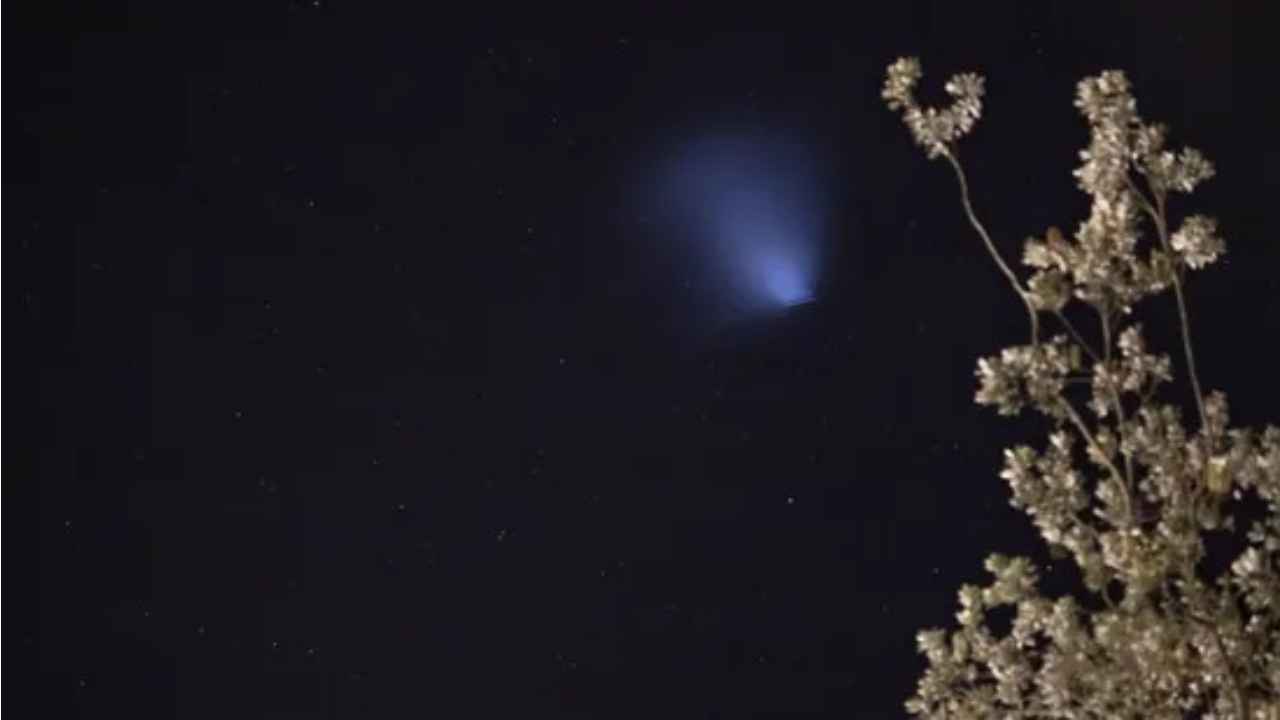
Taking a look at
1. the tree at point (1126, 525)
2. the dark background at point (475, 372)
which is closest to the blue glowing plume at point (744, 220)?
the dark background at point (475, 372)

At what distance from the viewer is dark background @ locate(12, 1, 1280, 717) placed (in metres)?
3.03

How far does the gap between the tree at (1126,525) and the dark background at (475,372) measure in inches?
32.5

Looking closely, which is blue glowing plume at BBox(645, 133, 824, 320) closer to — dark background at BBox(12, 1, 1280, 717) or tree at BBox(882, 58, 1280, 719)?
dark background at BBox(12, 1, 1280, 717)

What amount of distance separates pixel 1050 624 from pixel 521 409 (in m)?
1.11

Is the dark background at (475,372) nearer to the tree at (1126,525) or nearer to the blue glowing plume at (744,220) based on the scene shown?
the blue glowing plume at (744,220)

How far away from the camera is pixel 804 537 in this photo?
10.1 ft

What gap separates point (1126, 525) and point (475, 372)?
1174 mm

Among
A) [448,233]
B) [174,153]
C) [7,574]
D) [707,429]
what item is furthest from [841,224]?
[7,574]

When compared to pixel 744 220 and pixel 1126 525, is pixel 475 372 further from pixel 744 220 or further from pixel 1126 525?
pixel 1126 525

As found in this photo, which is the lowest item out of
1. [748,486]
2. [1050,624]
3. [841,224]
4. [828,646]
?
[1050,624]

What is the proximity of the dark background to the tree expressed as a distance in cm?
82

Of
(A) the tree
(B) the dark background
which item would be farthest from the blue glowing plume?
(A) the tree

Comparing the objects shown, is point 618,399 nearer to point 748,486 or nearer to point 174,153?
point 748,486

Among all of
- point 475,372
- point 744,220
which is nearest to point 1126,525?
point 744,220
